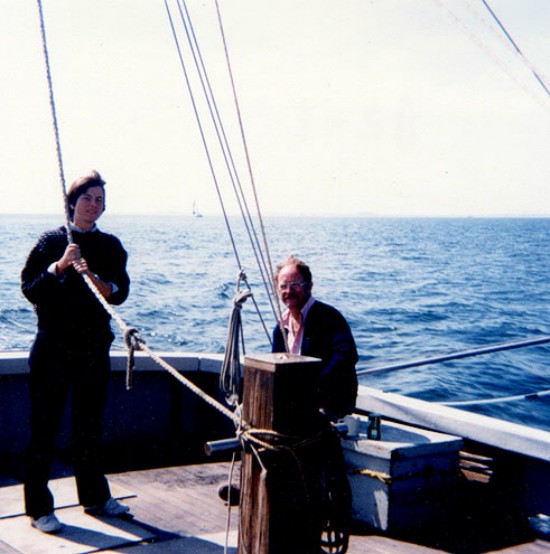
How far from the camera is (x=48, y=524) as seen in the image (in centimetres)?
364

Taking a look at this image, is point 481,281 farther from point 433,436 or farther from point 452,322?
point 433,436

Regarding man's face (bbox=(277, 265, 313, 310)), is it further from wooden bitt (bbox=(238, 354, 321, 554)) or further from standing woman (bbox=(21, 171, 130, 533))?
wooden bitt (bbox=(238, 354, 321, 554))

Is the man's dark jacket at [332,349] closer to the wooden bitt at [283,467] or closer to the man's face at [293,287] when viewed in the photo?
the man's face at [293,287]

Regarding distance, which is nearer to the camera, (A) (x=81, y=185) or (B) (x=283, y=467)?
(B) (x=283, y=467)

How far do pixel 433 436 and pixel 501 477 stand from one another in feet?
1.34

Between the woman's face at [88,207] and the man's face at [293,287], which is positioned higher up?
the woman's face at [88,207]

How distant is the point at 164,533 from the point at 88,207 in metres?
1.53

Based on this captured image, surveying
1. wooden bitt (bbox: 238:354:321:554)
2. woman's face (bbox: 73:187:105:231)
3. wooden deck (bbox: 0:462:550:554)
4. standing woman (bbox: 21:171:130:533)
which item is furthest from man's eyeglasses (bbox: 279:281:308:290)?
wooden bitt (bbox: 238:354:321:554)

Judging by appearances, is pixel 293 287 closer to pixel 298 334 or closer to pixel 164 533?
pixel 298 334

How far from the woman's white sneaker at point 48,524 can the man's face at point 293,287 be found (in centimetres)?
143

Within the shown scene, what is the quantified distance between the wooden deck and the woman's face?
4.53 ft

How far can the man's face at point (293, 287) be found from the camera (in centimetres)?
377

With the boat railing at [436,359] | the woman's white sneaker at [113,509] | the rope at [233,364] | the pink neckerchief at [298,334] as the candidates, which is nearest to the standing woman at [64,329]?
the woman's white sneaker at [113,509]

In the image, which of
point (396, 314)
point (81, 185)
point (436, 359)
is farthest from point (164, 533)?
point (396, 314)
